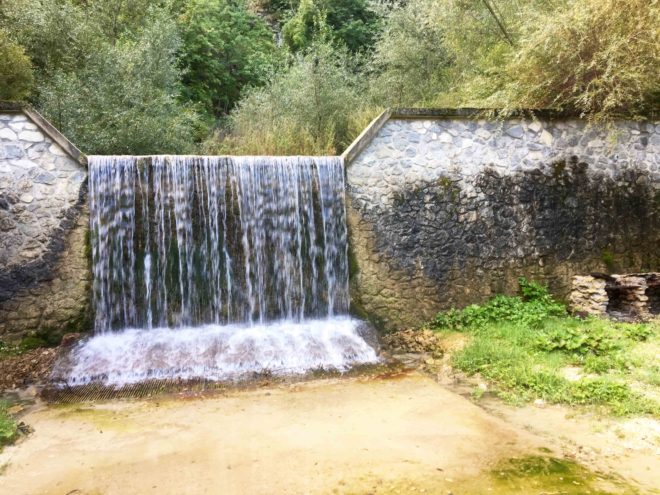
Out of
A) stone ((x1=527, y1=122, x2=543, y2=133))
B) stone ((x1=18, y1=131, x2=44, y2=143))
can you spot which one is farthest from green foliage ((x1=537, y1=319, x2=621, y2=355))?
stone ((x1=18, y1=131, x2=44, y2=143))

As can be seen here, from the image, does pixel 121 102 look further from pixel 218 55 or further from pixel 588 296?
pixel 588 296

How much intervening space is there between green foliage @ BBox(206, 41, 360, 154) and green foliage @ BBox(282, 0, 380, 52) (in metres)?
5.14

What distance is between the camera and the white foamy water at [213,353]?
5.16 metres

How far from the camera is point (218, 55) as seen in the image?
15.0 meters

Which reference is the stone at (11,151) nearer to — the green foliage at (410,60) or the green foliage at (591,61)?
the green foliage at (591,61)

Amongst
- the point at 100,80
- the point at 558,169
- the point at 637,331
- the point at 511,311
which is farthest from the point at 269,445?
the point at 100,80

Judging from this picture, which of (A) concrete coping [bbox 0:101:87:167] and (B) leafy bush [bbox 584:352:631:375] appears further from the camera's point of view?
(A) concrete coping [bbox 0:101:87:167]

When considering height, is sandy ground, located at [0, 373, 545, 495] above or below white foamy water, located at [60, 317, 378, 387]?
below

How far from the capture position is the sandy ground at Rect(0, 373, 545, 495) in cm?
316

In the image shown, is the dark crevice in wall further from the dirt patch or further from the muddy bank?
the muddy bank

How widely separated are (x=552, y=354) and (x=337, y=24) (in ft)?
48.2

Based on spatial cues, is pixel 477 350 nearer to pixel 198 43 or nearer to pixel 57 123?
pixel 57 123

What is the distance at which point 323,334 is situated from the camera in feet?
20.0

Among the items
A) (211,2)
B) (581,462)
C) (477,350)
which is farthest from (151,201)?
(211,2)
